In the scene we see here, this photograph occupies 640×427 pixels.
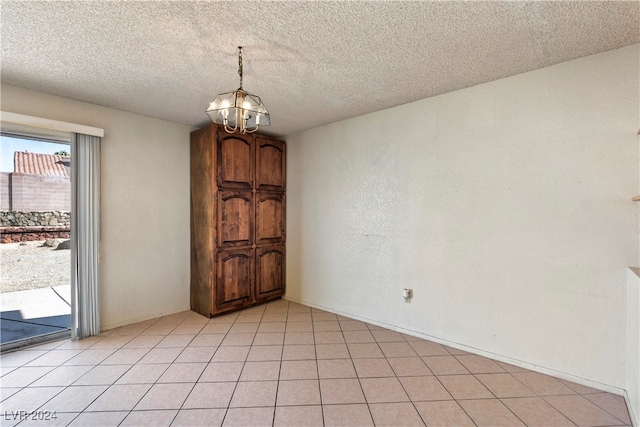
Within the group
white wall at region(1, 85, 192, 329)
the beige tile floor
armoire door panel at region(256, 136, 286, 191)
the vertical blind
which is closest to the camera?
the beige tile floor

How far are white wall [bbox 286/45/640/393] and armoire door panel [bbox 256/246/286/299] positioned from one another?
98cm

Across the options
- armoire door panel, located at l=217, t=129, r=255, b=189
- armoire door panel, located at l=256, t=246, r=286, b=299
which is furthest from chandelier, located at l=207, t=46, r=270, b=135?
armoire door panel, located at l=256, t=246, r=286, b=299

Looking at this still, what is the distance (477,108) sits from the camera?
2.68 meters

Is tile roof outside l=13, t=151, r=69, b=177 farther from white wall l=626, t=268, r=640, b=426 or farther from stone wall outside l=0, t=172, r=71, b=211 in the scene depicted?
white wall l=626, t=268, r=640, b=426

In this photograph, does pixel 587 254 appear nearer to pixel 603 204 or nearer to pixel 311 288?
pixel 603 204

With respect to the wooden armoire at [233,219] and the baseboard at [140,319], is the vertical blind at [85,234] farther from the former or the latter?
the wooden armoire at [233,219]

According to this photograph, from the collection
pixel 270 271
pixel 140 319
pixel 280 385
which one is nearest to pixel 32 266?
pixel 140 319

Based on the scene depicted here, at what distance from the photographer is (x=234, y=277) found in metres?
3.76

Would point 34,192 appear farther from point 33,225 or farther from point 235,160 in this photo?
point 235,160

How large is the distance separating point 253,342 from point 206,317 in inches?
39.9

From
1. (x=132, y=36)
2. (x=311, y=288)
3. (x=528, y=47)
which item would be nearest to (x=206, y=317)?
(x=311, y=288)

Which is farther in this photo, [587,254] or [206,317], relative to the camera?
[206,317]

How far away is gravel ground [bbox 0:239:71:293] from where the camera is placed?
270 cm

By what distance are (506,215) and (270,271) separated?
9.74 ft
